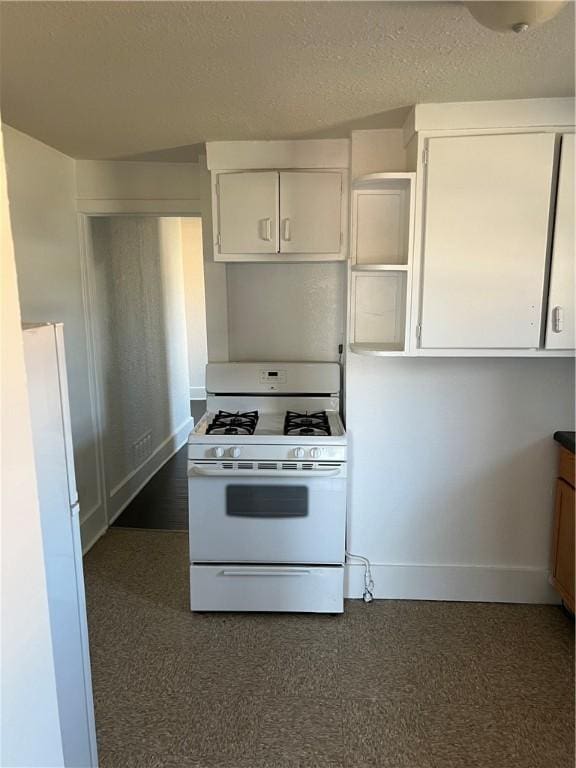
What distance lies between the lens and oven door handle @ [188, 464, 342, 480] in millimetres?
2369

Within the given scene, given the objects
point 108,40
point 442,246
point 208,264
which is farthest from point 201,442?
point 108,40

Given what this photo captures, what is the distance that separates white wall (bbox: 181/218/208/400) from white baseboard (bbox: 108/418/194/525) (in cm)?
117

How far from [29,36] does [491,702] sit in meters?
2.73

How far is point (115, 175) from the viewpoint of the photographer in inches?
120

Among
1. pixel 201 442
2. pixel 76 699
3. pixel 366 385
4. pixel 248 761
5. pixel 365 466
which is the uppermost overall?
pixel 366 385

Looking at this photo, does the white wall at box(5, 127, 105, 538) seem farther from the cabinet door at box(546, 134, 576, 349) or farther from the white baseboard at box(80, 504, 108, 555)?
the cabinet door at box(546, 134, 576, 349)

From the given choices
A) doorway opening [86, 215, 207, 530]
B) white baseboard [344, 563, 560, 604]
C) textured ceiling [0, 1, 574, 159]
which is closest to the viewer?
textured ceiling [0, 1, 574, 159]

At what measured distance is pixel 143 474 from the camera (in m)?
4.21

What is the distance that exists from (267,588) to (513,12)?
234cm

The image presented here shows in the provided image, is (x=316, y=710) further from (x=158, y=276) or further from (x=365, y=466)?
(x=158, y=276)

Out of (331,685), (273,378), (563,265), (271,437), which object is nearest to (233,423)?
(271,437)

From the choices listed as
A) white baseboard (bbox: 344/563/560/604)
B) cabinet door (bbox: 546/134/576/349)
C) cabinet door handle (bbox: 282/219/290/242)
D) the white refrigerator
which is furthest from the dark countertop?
the white refrigerator

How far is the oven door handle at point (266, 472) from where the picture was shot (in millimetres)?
2369

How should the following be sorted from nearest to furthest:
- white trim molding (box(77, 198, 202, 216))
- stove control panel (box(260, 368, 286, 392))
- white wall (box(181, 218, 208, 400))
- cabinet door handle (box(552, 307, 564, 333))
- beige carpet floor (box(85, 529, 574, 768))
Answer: beige carpet floor (box(85, 529, 574, 768)) < cabinet door handle (box(552, 307, 564, 333)) < stove control panel (box(260, 368, 286, 392)) < white trim molding (box(77, 198, 202, 216)) < white wall (box(181, 218, 208, 400))
